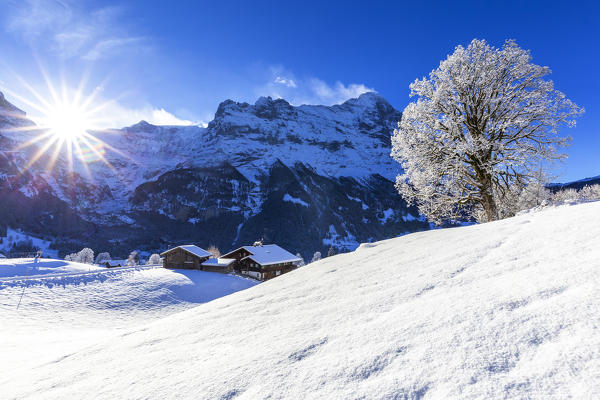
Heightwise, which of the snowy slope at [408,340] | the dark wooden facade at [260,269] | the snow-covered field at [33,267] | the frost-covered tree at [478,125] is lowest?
the dark wooden facade at [260,269]

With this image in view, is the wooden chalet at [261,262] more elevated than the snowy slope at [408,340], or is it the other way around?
the snowy slope at [408,340]

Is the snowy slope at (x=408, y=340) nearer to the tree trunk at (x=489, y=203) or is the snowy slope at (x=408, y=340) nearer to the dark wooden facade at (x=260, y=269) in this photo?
the tree trunk at (x=489, y=203)

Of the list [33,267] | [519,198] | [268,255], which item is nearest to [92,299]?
[33,267]

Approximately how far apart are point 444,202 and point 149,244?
152045 millimetres

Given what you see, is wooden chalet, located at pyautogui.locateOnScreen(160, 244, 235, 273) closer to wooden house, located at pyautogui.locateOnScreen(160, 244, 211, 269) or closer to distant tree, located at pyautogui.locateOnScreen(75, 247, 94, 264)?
wooden house, located at pyautogui.locateOnScreen(160, 244, 211, 269)

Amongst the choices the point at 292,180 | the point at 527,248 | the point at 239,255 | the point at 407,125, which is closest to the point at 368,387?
the point at 527,248

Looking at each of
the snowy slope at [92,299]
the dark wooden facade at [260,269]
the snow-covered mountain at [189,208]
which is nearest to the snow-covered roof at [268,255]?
the dark wooden facade at [260,269]

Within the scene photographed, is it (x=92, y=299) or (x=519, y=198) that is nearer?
(x=519, y=198)

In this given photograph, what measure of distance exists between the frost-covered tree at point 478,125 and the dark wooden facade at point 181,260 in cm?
5086

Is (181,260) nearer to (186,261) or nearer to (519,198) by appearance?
(186,261)

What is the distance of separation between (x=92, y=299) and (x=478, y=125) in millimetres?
36624

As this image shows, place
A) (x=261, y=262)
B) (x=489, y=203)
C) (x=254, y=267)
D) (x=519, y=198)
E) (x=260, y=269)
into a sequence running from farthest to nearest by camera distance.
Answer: (x=254, y=267) → (x=260, y=269) → (x=261, y=262) → (x=519, y=198) → (x=489, y=203)

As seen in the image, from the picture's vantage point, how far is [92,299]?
95.2 ft

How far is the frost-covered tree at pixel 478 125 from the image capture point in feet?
31.6
